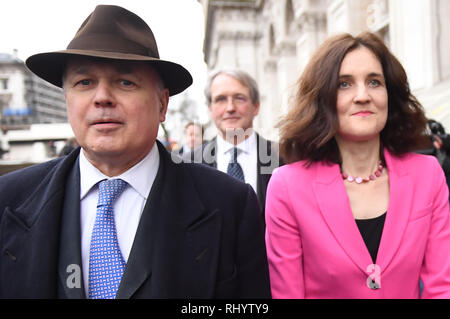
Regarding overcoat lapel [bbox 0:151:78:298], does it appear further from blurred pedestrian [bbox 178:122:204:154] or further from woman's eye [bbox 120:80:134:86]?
blurred pedestrian [bbox 178:122:204:154]

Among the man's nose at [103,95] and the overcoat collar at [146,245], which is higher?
the man's nose at [103,95]

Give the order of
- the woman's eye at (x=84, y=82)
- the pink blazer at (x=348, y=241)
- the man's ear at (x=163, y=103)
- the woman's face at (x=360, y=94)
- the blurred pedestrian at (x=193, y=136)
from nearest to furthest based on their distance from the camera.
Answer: the woman's eye at (x=84, y=82) → the man's ear at (x=163, y=103) → the pink blazer at (x=348, y=241) → the woman's face at (x=360, y=94) → the blurred pedestrian at (x=193, y=136)

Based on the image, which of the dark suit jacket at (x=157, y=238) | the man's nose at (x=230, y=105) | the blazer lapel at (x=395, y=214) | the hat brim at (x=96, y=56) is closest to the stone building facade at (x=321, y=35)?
the man's nose at (x=230, y=105)

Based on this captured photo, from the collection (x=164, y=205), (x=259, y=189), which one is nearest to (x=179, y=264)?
(x=164, y=205)

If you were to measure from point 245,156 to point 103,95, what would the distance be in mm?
2128

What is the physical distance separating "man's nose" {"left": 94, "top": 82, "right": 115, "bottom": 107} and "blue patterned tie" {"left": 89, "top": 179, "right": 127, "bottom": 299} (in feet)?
1.26

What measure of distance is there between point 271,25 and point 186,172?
1958 centimetres

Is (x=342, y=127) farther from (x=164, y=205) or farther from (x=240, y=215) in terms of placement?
(x=164, y=205)

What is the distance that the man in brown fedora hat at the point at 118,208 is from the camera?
1442 millimetres

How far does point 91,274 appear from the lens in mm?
1498

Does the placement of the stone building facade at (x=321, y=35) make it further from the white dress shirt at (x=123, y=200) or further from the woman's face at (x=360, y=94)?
the white dress shirt at (x=123, y=200)

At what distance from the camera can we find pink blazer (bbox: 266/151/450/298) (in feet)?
6.19
